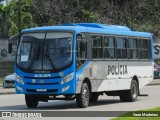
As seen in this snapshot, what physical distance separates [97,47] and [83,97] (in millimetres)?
2332

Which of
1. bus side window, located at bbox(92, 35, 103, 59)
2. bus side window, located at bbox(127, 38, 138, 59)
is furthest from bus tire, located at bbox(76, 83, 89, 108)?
bus side window, located at bbox(127, 38, 138, 59)

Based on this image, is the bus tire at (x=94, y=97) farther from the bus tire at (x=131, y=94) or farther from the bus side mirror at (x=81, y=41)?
the bus side mirror at (x=81, y=41)

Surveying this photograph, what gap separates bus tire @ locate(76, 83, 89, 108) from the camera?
2028 cm

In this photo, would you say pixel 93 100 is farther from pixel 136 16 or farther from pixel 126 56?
pixel 136 16

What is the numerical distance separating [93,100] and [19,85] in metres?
4.68

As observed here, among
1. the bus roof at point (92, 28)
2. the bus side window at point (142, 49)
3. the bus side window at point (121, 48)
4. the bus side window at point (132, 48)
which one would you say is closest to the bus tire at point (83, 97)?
the bus roof at point (92, 28)

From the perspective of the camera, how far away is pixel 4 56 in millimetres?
54250

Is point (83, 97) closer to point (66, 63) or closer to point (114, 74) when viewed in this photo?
point (66, 63)

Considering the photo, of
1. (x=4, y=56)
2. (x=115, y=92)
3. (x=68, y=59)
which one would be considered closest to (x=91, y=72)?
(x=68, y=59)

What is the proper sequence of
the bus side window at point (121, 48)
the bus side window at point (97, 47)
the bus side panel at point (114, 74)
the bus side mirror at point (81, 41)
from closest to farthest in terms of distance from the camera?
Result: the bus side mirror at point (81, 41)
the bus side panel at point (114, 74)
the bus side window at point (97, 47)
the bus side window at point (121, 48)

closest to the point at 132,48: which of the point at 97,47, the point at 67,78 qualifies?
the point at 97,47

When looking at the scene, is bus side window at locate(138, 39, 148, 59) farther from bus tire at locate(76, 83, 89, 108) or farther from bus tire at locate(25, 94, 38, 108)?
bus tire at locate(25, 94, 38, 108)

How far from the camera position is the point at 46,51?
66.9 feet

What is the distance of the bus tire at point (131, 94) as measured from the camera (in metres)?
24.4
